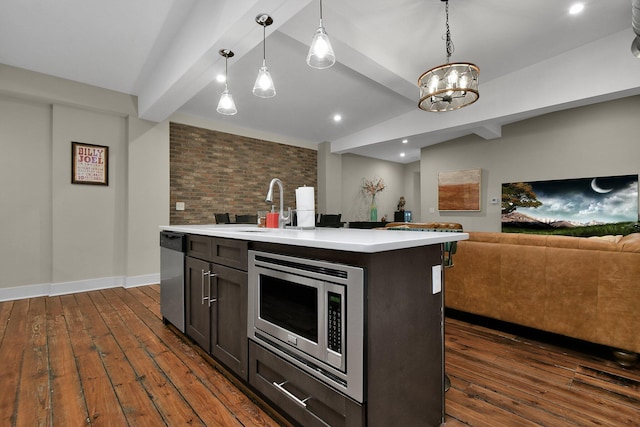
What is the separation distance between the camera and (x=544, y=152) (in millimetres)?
5418

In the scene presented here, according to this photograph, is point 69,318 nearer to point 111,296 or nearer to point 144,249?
point 111,296

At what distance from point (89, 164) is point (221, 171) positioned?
1.92 m

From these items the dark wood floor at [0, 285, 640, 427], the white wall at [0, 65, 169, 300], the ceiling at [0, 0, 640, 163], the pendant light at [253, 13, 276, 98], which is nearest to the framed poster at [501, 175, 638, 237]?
the ceiling at [0, 0, 640, 163]

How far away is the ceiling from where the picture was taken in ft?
8.55

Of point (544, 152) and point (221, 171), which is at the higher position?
point (544, 152)

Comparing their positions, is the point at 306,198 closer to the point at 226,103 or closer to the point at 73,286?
the point at 226,103

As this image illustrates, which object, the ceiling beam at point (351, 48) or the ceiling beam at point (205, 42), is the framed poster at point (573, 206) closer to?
the ceiling beam at point (351, 48)

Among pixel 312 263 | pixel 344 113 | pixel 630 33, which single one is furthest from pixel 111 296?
pixel 630 33

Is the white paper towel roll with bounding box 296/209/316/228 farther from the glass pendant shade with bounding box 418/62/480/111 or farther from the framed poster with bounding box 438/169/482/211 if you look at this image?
the framed poster with bounding box 438/169/482/211

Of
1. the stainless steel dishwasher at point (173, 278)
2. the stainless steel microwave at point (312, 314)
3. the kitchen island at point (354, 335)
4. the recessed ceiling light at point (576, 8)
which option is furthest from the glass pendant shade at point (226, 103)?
the recessed ceiling light at point (576, 8)

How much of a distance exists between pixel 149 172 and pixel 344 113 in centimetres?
335

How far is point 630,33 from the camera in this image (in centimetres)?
320

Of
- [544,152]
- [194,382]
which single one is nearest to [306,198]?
[194,382]

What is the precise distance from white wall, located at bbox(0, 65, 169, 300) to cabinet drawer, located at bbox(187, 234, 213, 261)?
263 cm
